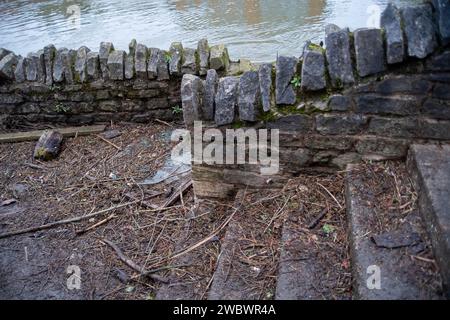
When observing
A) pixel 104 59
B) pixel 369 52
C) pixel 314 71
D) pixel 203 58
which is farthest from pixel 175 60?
pixel 369 52

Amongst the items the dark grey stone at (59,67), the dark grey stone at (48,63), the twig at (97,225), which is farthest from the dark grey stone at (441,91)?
the dark grey stone at (48,63)

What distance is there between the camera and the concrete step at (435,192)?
1.63 m

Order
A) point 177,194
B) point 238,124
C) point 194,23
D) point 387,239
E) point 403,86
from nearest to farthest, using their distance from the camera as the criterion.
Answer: point 387,239 < point 403,86 < point 238,124 < point 177,194 < point 194,23

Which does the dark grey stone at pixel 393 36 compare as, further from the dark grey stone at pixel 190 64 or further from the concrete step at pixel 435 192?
the dark grey stone at pixel 190 64

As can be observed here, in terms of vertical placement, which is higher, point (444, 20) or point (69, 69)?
point (444, 20)

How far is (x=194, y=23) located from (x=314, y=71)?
15.4ft

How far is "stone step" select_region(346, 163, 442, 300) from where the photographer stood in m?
1.63

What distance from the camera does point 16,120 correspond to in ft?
14.7

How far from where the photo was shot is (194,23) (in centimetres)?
645

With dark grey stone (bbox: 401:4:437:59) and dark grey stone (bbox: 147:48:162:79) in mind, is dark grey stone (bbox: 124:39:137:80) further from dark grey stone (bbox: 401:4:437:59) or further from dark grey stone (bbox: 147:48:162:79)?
dark grey stone (bbox: 401:4:437:59)

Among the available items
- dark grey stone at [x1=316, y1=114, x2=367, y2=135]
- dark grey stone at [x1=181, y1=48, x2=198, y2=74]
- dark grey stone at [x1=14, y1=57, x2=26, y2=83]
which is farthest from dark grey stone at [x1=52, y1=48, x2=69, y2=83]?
dark grey stone at [x1=316, y1=114, x2=367, y2=135]

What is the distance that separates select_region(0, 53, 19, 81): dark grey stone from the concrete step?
408cm

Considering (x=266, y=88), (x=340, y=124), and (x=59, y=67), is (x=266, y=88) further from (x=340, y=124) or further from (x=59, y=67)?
(x=59, y=67)

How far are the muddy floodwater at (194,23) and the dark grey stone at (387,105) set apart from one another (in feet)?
9.02
